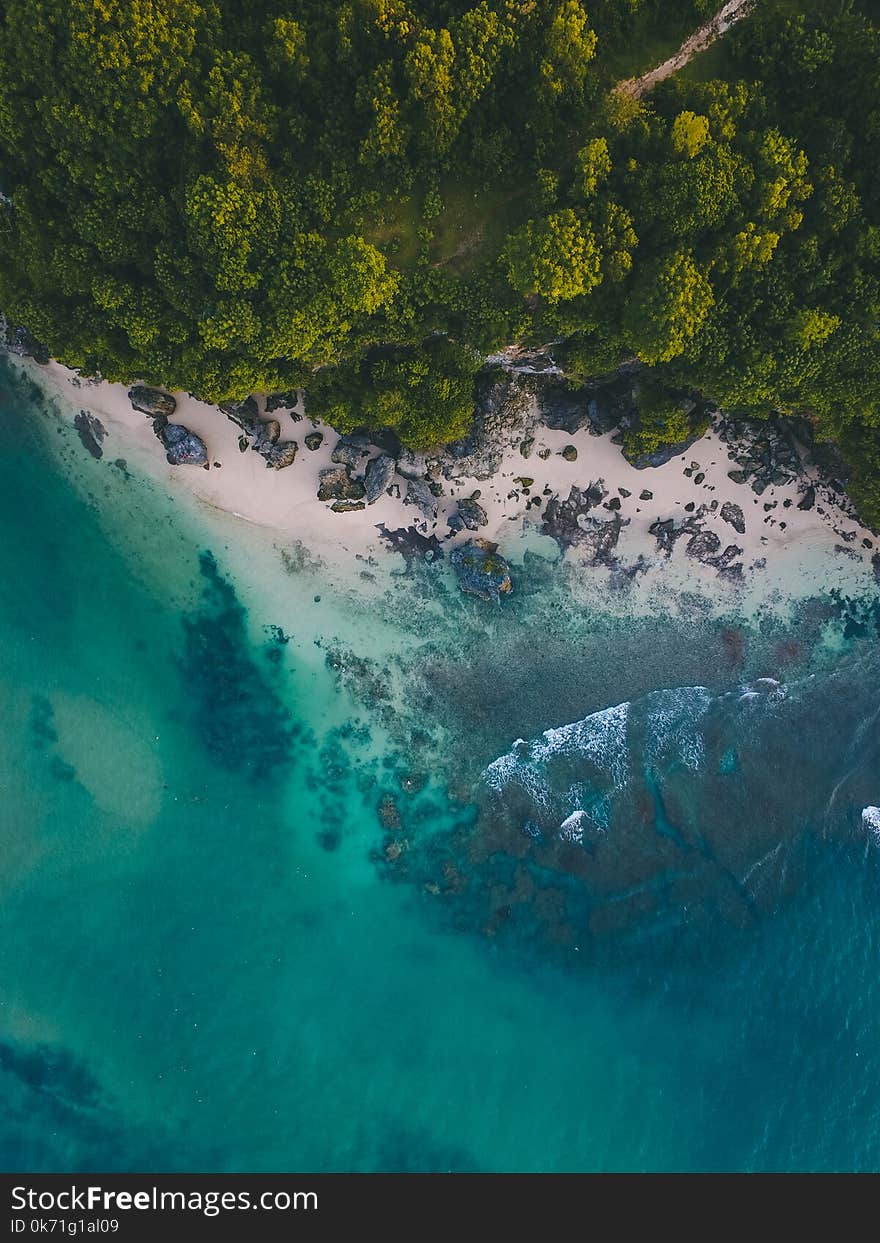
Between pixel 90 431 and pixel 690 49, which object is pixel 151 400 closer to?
pixel 90 431

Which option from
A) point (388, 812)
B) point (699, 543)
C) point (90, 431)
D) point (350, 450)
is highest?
point (90, 431)

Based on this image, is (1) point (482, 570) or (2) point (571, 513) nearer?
(1) point (482, 570)

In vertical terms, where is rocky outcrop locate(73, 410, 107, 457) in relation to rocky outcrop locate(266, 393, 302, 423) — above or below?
above

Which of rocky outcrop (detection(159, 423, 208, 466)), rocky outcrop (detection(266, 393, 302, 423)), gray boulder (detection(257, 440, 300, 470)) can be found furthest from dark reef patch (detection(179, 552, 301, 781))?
rocky outcrop (detection(266, 393, 302, 423))

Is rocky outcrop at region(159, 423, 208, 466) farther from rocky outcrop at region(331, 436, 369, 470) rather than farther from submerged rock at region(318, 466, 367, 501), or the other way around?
rocky outcrop at region(331, 436, 369, 470)

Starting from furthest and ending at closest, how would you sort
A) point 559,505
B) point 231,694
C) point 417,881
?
point 417,881 → point 231,694 → point 559,505

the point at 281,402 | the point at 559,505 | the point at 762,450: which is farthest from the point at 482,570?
the point at 762,450

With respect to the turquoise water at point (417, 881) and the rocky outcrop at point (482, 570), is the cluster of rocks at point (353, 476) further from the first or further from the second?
the rocky outcrop at point (482, 570)
